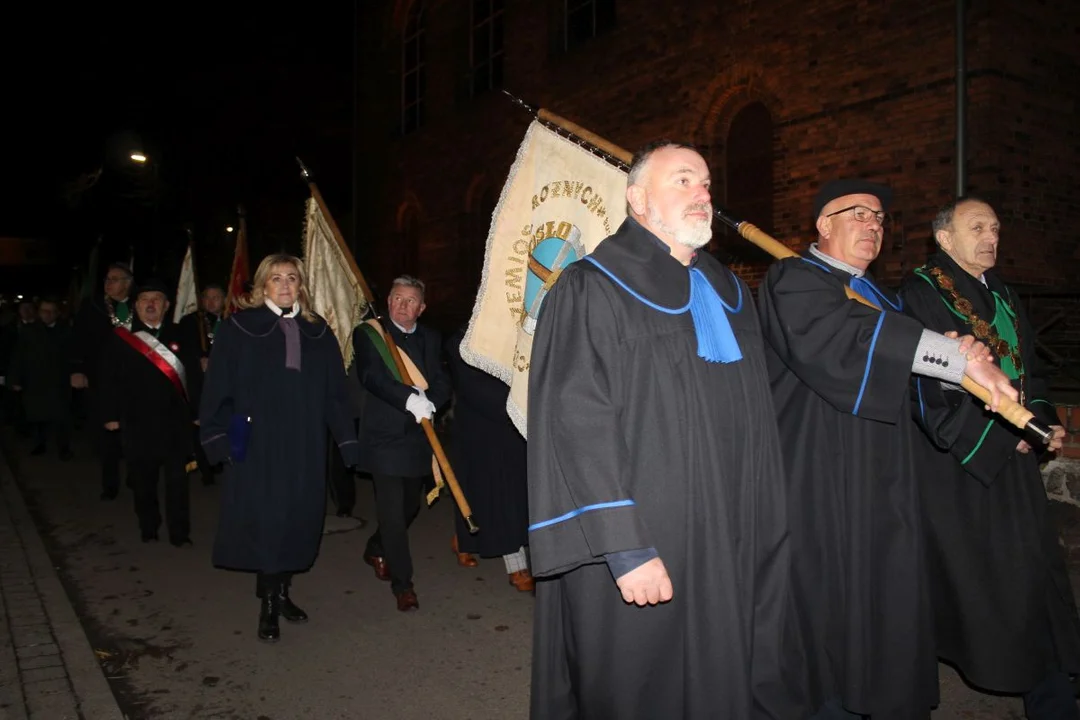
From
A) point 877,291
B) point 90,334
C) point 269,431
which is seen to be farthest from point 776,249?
point 90,334

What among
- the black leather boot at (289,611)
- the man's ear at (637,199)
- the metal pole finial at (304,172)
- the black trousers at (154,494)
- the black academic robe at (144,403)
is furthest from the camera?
the black academic robe at (144,403)

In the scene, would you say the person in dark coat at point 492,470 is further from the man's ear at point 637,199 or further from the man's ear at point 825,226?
Answer: the man's ear at point 637,199

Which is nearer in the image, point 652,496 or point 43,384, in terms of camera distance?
point 652,496

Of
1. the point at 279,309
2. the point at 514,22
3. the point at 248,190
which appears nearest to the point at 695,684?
the point at 279,309

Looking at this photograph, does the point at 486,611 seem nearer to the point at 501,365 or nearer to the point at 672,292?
the point at 501,365

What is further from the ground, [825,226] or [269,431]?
[825,226]

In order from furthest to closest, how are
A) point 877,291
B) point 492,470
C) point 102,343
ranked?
1. point 102,343
2. point 492,470
3. point 877,291

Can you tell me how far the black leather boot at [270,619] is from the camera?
4777mm

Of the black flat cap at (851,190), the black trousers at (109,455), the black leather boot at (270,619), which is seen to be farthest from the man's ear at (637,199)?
the black trousers at (109,455)

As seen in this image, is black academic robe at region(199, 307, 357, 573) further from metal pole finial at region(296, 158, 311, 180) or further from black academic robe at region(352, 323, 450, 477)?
metal pole finial at region(296, 158, 311, 180)

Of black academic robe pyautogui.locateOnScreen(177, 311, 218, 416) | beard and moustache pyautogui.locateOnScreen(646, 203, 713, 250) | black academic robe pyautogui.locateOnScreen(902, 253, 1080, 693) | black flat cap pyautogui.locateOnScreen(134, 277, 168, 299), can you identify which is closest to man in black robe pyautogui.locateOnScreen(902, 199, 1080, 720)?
black academic robe pyautogui.locateOnScreen(902, 253, 1080, 693)

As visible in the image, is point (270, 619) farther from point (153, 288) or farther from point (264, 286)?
point (153, 288)

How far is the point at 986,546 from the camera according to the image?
3.70 m

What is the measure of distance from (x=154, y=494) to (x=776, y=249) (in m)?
5.50
